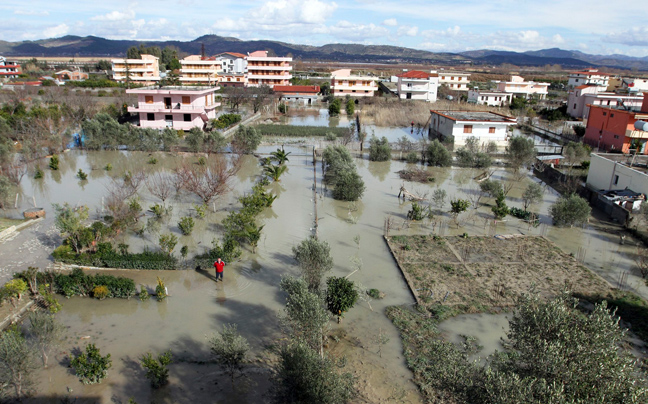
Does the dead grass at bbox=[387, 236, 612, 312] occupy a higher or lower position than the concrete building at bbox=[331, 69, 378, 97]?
lower

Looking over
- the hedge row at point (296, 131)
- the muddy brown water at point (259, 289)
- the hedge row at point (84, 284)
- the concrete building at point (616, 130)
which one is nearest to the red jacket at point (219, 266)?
the muddy brown water at point (259, 289)

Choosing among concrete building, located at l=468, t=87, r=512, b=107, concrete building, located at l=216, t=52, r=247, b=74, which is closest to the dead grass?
concrete building, located at l=468, t=87, r=512, b=107

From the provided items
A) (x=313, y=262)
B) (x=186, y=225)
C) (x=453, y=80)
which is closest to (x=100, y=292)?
(x=186, y=225)

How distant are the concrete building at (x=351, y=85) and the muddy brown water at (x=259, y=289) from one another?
143 ft

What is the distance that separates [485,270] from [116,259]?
11.5 metres

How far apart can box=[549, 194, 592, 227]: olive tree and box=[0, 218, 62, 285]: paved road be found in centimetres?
1869

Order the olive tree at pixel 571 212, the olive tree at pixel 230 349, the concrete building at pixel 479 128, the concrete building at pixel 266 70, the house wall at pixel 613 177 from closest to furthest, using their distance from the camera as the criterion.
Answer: the olive tree at pixel 230 349 < the olive tree at pixel 571 212 < the house wall at pixel 613 177 < the concrete building at pixel 479 128 < the concrete building at pixel 266 70

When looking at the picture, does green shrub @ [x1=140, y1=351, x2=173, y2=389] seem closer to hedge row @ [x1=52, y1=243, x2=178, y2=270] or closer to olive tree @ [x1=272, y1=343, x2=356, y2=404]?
olive tree @ [x1=272, y1=343, x2=356, y2=404]

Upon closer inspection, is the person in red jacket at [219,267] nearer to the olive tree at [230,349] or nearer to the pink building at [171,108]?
the olive tree at [230,349]

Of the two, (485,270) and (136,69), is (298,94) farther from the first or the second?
(485,270)

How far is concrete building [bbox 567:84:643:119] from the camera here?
146 ft

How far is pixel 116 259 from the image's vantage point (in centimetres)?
1329

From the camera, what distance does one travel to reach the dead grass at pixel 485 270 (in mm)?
12195

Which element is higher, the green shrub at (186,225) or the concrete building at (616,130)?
the concrete building at (616,130)
